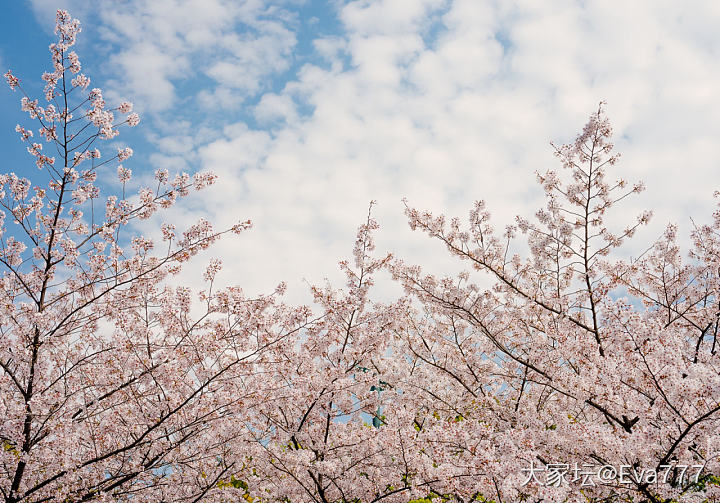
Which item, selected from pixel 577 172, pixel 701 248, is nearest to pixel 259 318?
pixel 577 172

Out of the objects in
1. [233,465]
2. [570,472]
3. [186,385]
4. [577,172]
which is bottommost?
[570,472]

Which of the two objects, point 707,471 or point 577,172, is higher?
point 577,172

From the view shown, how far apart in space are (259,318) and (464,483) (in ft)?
10.7

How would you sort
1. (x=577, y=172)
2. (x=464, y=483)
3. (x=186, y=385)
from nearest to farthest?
(x=464, y=483), (x=186, y=385), (x=577, y=172)

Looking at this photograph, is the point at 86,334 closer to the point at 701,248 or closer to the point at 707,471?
the point at 707,471

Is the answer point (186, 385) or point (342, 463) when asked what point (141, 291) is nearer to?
point (186, 385)

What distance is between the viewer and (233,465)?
23.9 ft

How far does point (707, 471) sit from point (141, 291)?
762cm

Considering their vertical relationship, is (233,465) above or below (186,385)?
below

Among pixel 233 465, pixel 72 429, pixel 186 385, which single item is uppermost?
pixel 186 385

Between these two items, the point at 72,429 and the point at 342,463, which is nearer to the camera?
the point at 72,429

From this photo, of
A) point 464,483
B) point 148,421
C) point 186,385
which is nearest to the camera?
point 464,483

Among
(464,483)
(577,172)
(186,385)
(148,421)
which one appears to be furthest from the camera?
(577,172)

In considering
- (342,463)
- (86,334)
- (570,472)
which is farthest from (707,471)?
(86,334)
